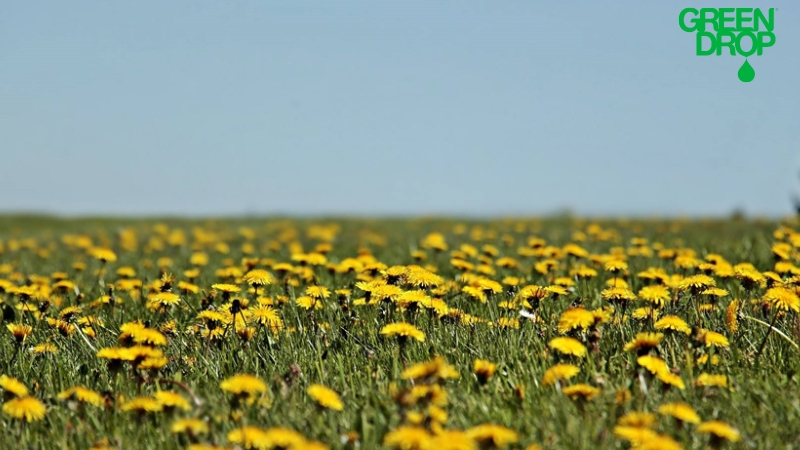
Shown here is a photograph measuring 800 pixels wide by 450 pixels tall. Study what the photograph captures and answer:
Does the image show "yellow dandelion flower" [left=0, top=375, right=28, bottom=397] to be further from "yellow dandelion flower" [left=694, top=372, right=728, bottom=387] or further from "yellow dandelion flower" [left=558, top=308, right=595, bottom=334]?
"yellow dandelion flower" [left=694, top=372, right=728, bottom=387]

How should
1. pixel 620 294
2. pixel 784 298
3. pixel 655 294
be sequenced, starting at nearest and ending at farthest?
pixel 784 298, pixel 655 294, pixel 620 294

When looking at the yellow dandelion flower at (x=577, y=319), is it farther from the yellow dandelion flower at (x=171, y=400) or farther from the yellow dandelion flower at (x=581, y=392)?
the yellow dandelion flower at (x=171, y=400)

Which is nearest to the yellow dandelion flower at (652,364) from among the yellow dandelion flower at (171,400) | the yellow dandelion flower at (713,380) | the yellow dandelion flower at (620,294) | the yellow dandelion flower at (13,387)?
the yellow dandelion flower at (713,380)

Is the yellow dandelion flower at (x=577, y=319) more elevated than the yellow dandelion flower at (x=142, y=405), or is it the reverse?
the yellow dandelion flower at (x=577, y=319)

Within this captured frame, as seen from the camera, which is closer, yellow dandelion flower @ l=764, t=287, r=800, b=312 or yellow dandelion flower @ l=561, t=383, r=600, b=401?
yellow dandelion flower @ l=561, t=383, r=600, b=401

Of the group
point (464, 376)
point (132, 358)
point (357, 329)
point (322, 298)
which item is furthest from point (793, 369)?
point (132, 358)

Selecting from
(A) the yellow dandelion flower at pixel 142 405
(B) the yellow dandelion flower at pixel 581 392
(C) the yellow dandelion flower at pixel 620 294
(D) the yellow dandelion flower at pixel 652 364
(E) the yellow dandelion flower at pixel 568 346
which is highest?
(C) the yellow dandelion flower at pixel 620 294

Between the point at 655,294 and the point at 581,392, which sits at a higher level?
the point at 655,294

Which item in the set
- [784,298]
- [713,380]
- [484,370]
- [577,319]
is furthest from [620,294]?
[484,370]

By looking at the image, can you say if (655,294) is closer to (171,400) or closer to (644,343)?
(644,343)

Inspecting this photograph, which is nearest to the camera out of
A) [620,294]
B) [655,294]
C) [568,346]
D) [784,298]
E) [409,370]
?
[409,370]

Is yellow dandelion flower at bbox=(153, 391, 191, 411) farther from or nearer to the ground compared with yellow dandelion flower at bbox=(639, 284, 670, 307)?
nearer to the ground

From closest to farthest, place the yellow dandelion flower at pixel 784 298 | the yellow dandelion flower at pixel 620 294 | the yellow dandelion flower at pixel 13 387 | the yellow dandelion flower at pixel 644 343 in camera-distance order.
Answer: the yellow dandelion flower at pixel 13 387, the yellow dandelion flower at pixel 644 343, the yellow dandelion flower at pixel 784 298, the yellow dandelion flower at pixel 620 294

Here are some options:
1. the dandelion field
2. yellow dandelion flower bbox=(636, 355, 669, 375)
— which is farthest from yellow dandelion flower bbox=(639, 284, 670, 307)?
yellow dandelion flower bbox=(636, 355, 669, 375)
